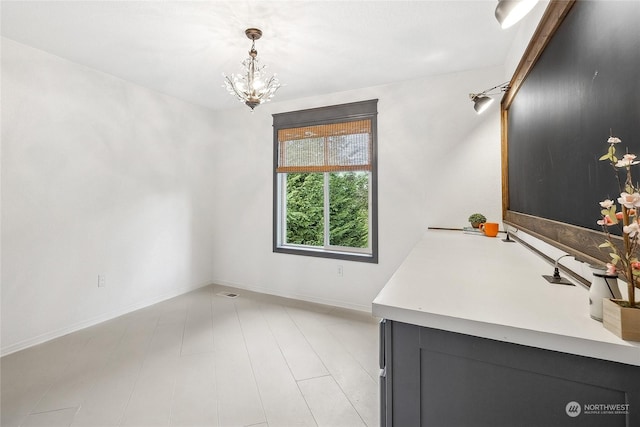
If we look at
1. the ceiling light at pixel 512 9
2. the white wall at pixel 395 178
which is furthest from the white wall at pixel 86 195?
the ceiling light at pixel 512 9

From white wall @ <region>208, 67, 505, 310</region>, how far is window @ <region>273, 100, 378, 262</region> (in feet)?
0.36

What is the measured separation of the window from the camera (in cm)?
357

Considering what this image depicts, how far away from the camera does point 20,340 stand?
258cm

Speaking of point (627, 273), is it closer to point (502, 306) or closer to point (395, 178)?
point (502, 306)

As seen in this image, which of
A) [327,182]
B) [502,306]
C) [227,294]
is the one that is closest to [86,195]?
[227,294]

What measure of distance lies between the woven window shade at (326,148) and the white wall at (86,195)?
4.46 feet

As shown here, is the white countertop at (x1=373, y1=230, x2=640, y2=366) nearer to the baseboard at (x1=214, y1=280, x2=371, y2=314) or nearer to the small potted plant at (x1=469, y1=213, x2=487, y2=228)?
the small potted plant at (x1=469, y1=213, x2=487, y2=228)

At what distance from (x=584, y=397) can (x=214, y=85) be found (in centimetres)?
384

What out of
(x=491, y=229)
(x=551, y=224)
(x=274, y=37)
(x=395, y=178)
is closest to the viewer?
(x=551, y=224)

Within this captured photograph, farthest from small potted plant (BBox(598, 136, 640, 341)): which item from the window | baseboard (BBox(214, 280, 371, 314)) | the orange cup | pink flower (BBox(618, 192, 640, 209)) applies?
baseboard (BBox(214, 280, 371, 314))

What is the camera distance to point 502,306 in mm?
906

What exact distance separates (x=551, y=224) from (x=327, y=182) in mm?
2642

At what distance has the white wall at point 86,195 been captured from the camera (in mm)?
2576

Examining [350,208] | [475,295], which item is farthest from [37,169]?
[475,295]
